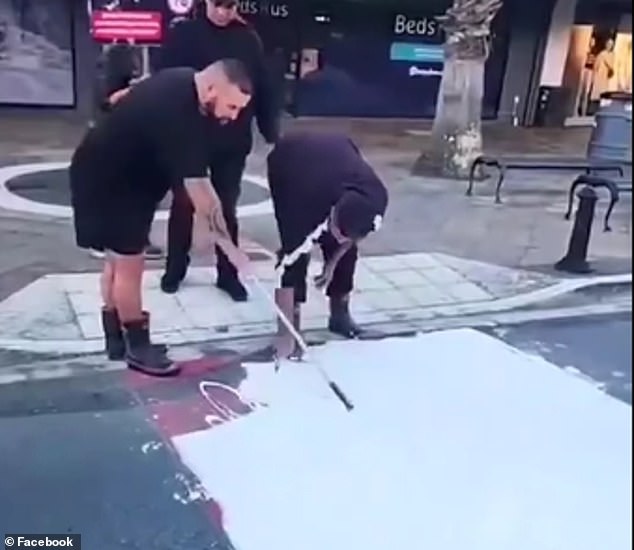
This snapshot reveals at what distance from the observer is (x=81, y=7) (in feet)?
5.32

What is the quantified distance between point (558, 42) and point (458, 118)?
1.54 feet

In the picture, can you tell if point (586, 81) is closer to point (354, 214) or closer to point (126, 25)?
point (354, 214)

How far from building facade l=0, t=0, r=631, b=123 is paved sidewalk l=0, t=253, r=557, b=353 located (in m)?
0.63

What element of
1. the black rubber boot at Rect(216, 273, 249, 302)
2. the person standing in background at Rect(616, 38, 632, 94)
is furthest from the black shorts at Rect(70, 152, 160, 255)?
the person standing in background at Rect(616, 38, 632, 94)

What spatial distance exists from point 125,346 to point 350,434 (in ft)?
2.29

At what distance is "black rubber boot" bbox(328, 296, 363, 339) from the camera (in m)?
2.39

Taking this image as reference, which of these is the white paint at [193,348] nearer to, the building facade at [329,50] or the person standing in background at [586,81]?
the person standing in background at [586,81]

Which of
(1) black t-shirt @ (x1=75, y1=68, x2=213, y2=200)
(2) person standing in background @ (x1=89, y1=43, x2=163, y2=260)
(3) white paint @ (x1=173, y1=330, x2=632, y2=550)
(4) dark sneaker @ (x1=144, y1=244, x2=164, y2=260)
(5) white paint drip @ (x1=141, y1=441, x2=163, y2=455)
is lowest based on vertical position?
(5) white paint drip @ (x1=141, y1=441, x2=163, y2=455)

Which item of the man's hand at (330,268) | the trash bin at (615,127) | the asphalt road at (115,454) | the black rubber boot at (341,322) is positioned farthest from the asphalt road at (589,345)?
the man's hand at (330,268)

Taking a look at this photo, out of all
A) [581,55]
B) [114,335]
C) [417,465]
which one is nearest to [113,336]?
[114,335]

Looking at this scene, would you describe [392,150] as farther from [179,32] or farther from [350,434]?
[350,434]

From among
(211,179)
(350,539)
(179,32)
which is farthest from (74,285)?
(350,539)

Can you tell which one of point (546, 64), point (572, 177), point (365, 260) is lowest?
point (365, 260)

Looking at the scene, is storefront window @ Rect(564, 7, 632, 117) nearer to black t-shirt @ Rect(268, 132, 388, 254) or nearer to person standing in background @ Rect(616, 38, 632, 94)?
person standing in background @ Rect(616, 38, 632, 94)
